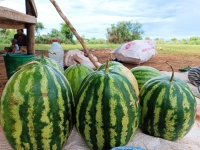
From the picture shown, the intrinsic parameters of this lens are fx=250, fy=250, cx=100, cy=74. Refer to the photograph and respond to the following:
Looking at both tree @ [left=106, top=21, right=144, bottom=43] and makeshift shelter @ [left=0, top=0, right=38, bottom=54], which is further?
tree @ [left=106, top=21, right=144, bottom=43]

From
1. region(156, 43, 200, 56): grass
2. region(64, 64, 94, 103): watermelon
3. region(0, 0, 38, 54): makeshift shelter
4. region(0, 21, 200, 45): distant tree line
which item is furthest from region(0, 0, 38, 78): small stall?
region(0, 21, 200, 45): distant tree line

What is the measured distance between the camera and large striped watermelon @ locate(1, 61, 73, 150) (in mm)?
1188

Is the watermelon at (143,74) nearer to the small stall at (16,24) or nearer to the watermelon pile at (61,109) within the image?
the watermelon pile at (61,109)

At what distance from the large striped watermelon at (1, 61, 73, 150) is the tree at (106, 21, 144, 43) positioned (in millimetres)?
15945

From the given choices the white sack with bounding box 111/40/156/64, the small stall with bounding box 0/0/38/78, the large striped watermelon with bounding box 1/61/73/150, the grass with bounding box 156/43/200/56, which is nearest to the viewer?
the large striped watermelon with bounding box 1/61/73/150

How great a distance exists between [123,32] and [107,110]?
16.3m

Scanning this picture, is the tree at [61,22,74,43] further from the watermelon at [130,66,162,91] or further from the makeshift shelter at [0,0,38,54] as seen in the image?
the watermelon at [130,66,162,91]

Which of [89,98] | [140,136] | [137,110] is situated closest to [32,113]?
[89,98]

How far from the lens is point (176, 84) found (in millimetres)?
1479

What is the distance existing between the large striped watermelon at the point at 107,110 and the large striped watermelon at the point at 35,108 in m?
0.11

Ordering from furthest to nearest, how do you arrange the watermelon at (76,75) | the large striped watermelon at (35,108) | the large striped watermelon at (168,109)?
the watermelon at (76,75)
the large striped watermelon at (168,109)
the large striped watermelon at (35,108)

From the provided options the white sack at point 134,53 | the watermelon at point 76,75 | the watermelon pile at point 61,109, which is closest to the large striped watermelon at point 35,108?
the watermelon pile at point 61,109

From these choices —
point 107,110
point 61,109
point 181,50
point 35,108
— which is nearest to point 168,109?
point 107,110

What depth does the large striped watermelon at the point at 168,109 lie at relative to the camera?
1436mm
